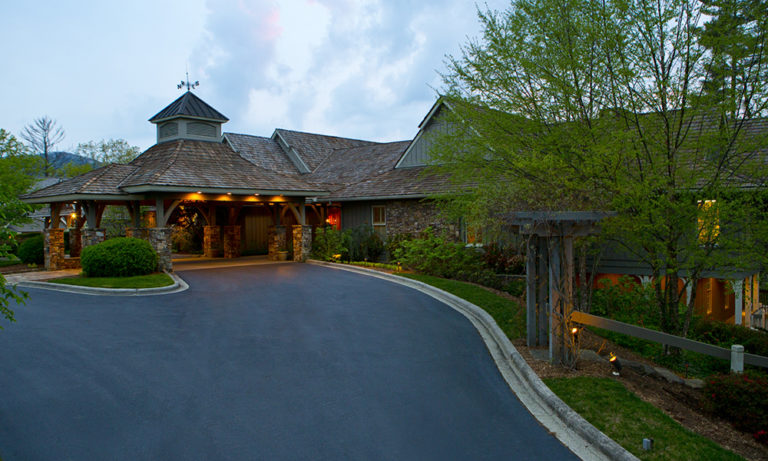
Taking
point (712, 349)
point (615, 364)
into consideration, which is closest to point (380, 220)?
point (615, 364)

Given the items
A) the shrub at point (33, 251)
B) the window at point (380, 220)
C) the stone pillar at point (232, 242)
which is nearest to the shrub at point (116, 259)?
the shrub at point (33, 251)

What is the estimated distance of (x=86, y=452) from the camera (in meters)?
4.89

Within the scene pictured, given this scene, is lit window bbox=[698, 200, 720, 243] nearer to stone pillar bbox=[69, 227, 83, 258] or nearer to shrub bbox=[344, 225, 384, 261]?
shrub bbox=[344, 225, 384, 261]

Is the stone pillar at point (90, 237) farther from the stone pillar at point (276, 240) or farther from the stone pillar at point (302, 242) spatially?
the stone pillar at point (302, 242)

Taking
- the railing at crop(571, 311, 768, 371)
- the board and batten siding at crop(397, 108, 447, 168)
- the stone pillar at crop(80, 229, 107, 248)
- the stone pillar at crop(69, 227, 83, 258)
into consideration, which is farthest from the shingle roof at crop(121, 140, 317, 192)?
the railing at crop(571, 311, 768, 371)

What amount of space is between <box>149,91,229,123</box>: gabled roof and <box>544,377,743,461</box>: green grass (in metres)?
20.6

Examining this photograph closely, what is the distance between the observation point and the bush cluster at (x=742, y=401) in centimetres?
567

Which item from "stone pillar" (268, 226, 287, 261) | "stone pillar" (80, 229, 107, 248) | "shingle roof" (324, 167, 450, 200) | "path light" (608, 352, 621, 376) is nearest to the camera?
"path light" (608, 352, 621, 376)

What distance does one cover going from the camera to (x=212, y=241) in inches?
1003

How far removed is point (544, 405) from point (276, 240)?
1825 centimetres

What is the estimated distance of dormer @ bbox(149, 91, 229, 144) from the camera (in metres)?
22.5

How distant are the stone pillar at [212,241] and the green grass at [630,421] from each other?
21786mm

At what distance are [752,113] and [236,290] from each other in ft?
41.1

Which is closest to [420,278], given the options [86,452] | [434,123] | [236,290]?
[236,290]
